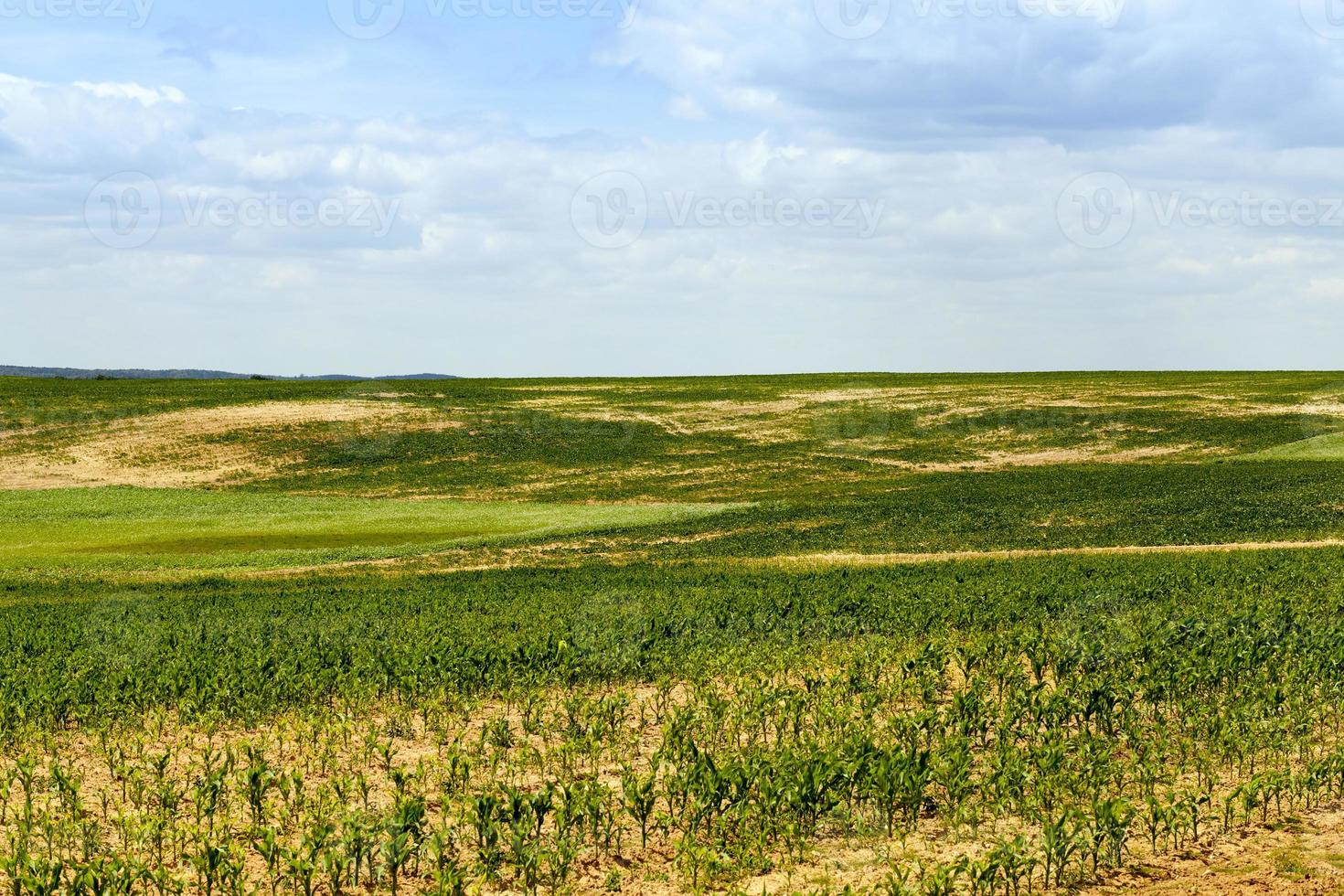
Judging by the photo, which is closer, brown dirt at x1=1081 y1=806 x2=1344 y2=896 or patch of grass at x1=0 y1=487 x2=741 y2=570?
brown dirt at x1=1081 y1=806 x2=1344 y2=896

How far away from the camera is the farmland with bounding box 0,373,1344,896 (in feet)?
33.7

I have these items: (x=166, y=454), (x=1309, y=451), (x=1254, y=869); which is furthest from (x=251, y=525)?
(x=1309, y=451)

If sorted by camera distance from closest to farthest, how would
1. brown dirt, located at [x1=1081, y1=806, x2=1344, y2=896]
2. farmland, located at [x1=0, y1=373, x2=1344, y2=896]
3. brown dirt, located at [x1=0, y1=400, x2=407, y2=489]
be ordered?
brown dirt, located at [x1=1081, y1=806, x2=1344, y2=896]
farmland, located at [x1=0, y1=373, x2=1344, y2=896]
brown dirt, located at [x1=0, y1=400, x2=407, y2=489]

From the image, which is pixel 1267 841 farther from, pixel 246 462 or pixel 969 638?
pixel 246 462

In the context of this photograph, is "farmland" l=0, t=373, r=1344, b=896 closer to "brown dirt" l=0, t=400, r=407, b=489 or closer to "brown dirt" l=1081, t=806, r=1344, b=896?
"brown dirt" l=1081, t=806, r=1344, b=896

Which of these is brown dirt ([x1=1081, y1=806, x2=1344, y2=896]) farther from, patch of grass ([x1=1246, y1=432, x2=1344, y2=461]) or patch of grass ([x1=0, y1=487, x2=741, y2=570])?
patch of grass ([x1=1246, y1=432, x2=1344, y2=461])

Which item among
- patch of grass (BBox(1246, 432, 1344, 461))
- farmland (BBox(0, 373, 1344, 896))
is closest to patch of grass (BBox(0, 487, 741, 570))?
farmland (BBox(0, 373, 1344, 896))

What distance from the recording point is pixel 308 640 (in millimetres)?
20203

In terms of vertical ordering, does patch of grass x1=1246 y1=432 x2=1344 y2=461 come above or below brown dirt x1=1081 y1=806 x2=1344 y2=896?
above

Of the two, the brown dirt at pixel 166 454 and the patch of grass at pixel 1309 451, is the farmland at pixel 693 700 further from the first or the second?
the patch of grass at pixel 1309 451

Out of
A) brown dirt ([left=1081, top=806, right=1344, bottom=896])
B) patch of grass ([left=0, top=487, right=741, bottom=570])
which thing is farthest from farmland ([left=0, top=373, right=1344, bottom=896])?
patch of grass ([left=0, top=487, right=741, bottom=570])

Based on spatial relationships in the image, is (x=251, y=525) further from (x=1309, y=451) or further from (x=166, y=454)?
(x=1309, y=451)

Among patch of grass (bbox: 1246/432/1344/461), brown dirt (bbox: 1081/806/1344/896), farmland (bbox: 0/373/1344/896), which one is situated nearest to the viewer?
brown dirt (bbox: 1081/806/1344/896)

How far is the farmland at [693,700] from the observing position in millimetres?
10258
